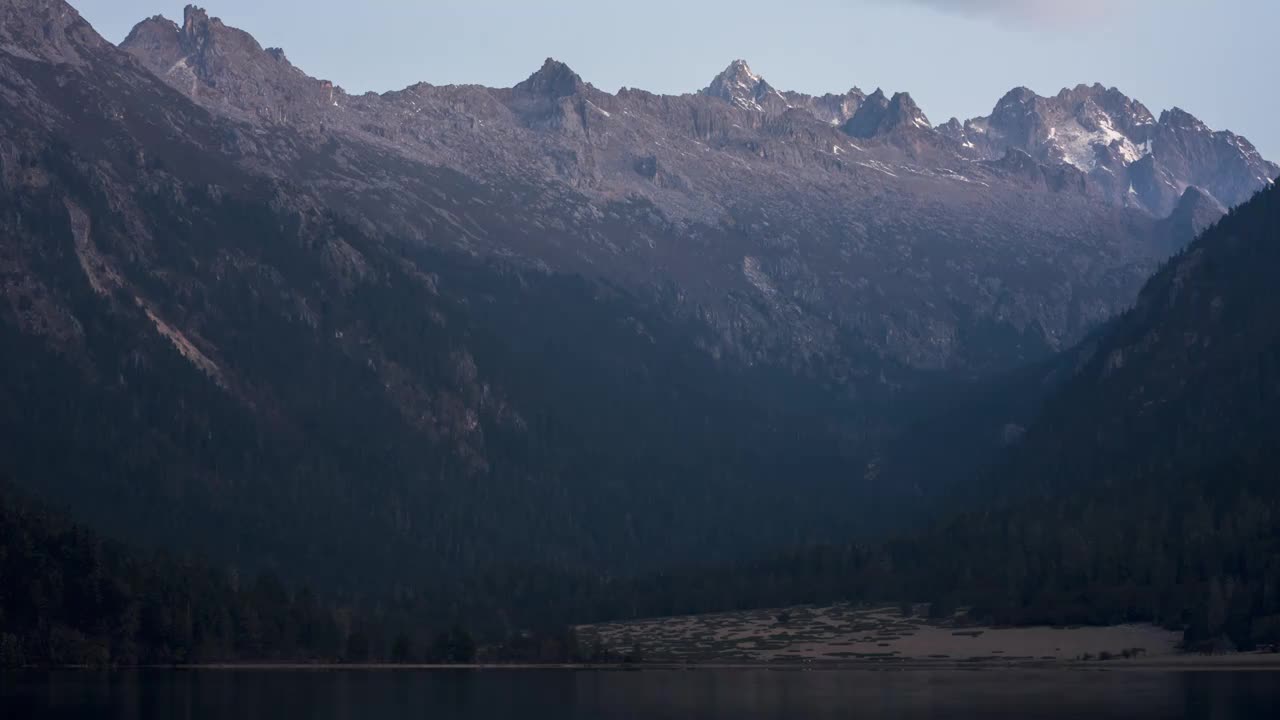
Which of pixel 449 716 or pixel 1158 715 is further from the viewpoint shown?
pixel 449 716

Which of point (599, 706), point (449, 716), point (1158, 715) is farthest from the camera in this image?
point (599, 706)

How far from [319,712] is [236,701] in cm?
1685

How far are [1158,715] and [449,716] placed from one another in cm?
6581

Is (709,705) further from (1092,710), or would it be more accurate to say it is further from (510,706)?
(1092,710)

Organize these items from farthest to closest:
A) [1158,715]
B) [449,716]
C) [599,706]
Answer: [599,706] < [449,716] < [1158,715]

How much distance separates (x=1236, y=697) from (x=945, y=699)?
96.3ft

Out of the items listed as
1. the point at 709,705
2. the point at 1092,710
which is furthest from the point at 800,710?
the point at 1092,710

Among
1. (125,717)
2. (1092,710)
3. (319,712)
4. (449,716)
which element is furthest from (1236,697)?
(125,717)

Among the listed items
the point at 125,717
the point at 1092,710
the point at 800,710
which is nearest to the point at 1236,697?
the point at 1092,710

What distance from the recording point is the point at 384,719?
180500 millimetres

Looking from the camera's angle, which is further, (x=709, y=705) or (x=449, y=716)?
(x=709, y=705)

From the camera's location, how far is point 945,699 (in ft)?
656

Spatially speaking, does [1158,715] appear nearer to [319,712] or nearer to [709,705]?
[709,705]

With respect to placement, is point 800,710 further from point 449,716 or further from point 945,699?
point 449,716
